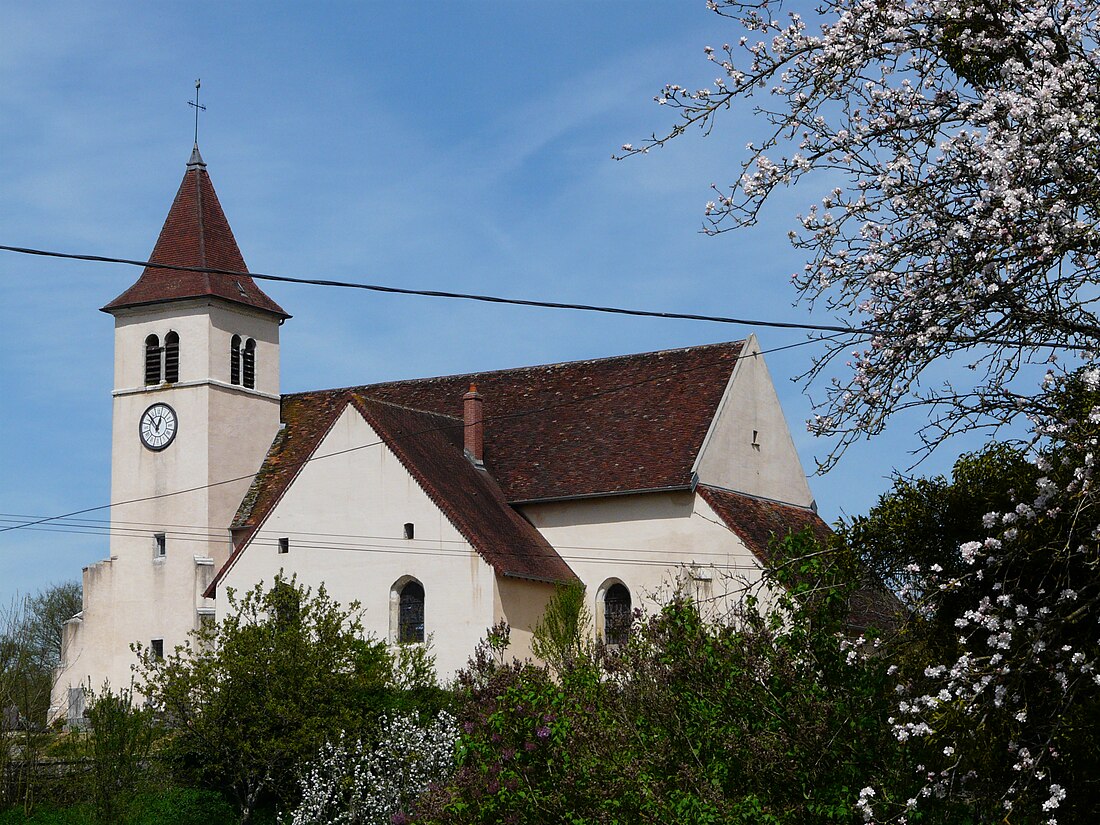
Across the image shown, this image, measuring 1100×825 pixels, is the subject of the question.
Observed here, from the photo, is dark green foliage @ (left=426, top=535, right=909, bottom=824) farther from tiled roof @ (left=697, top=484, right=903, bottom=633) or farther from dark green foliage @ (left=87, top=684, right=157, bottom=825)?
tiled roof @ (left=697, top=484, right=903, bottom=633)

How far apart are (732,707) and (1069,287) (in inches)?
197

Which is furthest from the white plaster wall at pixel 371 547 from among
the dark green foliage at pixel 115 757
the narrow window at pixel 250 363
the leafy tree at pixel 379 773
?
the dark green foliage at pixel 115 757

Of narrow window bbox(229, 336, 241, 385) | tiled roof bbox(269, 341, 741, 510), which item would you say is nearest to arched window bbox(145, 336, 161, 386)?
narrow window bbox(229, 336, 241, 385)

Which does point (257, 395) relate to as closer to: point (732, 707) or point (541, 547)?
point (541, 547)

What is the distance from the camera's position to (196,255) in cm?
4166

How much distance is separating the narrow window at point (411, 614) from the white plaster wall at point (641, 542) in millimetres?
4435

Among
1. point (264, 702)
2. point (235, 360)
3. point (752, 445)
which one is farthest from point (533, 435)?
point (264, 702)

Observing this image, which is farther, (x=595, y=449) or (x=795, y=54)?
(x=595, y=449)

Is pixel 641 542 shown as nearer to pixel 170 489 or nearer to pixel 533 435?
pixel 533 435

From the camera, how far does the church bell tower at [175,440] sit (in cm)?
4022

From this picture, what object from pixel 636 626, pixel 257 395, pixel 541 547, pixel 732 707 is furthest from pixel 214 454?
pixel 732 707

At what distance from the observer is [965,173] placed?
979 centimetres

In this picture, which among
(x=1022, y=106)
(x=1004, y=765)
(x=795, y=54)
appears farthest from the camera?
(x=795, y=54)

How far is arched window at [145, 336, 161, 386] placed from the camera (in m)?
42.0
